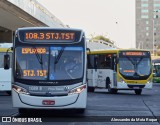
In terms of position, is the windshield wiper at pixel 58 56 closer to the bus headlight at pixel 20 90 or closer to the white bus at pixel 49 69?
the white bus at pixel 49 69

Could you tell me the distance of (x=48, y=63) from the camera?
617 inches

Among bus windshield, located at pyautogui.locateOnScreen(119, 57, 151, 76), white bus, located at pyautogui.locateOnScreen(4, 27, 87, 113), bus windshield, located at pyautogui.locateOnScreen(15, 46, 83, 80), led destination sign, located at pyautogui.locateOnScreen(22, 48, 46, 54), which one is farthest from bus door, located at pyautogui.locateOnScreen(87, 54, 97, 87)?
led destination sign, located at pyautogui.locateOnScreen(22, 48, 46, 54)

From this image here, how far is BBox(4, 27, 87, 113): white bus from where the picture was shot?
49.9ft

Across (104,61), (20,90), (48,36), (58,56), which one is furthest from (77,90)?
(104,61)

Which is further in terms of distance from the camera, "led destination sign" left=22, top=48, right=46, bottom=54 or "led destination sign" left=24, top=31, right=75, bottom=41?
"led destination sign" left=24, top=31, right=75, bottom=41

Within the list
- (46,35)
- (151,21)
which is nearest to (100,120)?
(46,35)

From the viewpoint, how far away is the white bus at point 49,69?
15198mm

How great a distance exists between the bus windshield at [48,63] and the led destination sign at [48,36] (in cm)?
30

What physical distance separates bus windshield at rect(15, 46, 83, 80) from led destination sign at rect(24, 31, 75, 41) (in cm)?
30

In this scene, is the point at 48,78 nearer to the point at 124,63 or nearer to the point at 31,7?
the point at 124,63

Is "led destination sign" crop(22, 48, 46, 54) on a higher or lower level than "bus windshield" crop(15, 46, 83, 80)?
higher

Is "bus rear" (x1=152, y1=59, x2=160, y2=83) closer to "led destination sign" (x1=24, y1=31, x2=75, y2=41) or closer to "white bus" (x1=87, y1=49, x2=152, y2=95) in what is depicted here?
"white bus" (x1=87, y1=49, x2=152, y2=95)

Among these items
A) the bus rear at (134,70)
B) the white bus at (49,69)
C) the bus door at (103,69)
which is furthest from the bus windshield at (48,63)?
the bus door at (103,69)

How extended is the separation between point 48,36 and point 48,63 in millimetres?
874
